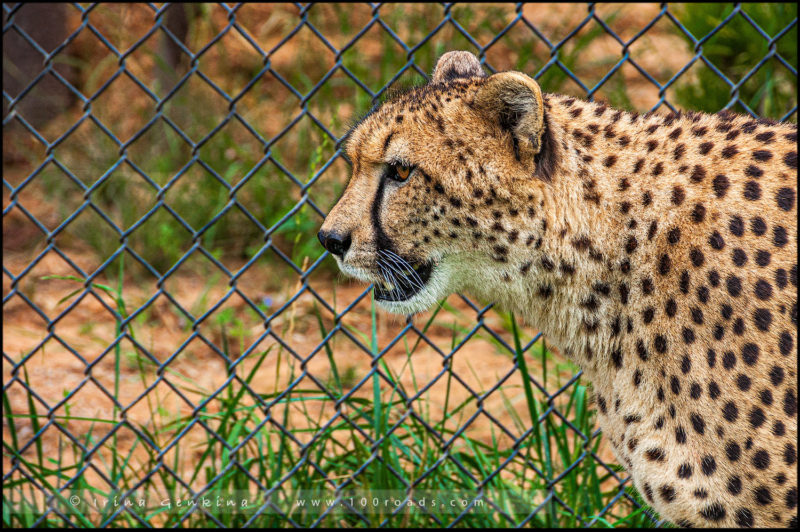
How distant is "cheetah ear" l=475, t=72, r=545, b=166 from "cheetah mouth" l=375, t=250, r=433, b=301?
0.45 meters

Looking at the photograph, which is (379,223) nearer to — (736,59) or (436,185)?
(436,185)

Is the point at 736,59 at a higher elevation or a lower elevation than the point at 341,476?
higher

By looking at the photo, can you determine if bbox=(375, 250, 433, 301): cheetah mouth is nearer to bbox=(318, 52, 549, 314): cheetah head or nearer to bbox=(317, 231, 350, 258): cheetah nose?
bbox=(318, 52, 549, 314): cheetah head

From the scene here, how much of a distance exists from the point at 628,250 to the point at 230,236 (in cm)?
391

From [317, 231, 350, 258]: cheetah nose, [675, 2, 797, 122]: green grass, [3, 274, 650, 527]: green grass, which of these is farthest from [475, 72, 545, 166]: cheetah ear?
[675, 2, 797, 122]: green grass

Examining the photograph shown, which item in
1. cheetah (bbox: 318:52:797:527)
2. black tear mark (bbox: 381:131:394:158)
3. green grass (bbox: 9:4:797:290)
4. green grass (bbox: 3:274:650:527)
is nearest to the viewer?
cheetah (bbox: 318:52:797:527)

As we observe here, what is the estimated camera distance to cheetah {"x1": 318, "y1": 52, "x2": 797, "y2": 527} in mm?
2213

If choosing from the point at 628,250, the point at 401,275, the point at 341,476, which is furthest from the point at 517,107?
the point at 341,476

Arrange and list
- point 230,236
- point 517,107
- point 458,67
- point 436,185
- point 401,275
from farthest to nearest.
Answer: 1. point 230,236
2. point 458,67
3. point 401,275
4. point 436,185
5. point 517,107

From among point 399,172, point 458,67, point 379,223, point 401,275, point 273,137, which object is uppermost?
point 273,137

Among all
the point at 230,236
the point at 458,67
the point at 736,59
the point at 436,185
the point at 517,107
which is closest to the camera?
the point at 517,107

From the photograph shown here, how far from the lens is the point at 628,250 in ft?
7.91

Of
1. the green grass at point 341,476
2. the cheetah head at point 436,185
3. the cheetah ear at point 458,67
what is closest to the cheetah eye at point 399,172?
the cheetah head at point 436,185

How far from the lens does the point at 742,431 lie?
2.19 meters
